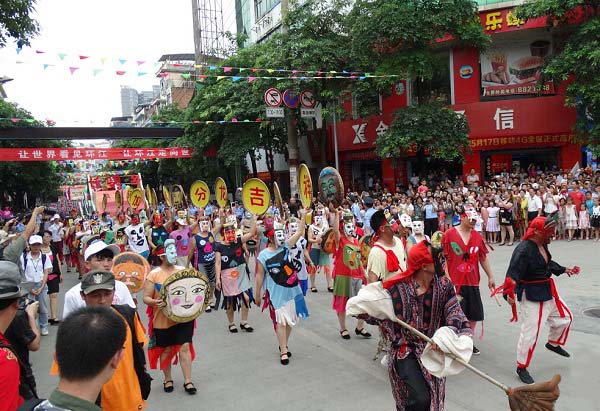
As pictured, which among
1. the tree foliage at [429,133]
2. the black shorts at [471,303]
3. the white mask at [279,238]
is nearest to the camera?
the black shorts at [471,303]

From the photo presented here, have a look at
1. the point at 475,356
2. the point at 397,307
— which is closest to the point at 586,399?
the point at 475,356

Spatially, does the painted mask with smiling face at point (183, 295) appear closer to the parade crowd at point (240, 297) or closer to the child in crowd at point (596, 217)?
the parade crowd at point (240, 297)

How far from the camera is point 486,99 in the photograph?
22.3 meters

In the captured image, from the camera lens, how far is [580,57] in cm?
1717

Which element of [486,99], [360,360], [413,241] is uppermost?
[486,99]

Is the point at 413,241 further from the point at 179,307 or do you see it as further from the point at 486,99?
the point at 486,99

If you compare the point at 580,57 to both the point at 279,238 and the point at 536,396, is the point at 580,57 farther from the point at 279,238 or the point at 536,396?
the point at 536,396

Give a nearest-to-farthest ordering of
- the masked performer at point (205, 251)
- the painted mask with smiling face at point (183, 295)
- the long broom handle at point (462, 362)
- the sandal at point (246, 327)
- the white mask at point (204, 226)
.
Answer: the long broom handle at point (462, 362) < the painted mask with smiling face at point (183, 295) < the sandal at point (246, 327) < the masked performer at point (205, 251) < the white mask at point (204, 226)

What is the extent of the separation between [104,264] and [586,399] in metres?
4.80

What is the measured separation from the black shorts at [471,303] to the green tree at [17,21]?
1162 cm

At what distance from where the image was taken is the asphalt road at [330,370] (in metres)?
4.79

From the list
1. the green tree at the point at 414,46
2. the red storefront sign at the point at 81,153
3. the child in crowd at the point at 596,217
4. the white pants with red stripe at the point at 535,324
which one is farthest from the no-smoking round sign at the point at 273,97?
Answer: the white pants with red stripe at the point at 535,324

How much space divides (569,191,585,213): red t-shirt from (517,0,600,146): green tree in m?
4.49

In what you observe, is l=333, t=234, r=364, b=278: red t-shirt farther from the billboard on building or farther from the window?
the window
